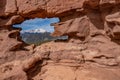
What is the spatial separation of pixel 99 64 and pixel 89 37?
135 cm

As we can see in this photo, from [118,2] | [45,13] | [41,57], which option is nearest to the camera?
[118,2]

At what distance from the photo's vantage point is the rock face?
27.4 ft

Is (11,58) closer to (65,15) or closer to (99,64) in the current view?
(65,15)

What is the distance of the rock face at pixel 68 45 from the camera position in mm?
8344

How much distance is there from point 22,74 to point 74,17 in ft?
10.5

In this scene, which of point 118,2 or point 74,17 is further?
point 74,17

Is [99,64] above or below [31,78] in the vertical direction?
above

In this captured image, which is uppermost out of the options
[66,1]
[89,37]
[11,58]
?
[66,1]

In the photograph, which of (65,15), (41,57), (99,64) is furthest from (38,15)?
(99,64)

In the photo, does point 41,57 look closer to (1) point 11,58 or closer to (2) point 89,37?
(1) point 11,58

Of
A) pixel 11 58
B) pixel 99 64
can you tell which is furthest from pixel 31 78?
pixel 99 64

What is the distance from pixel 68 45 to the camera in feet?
31.0

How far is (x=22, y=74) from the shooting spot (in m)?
8.88

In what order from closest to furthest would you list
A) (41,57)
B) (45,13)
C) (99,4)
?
(99,4) < (41,57) < (45,13)
